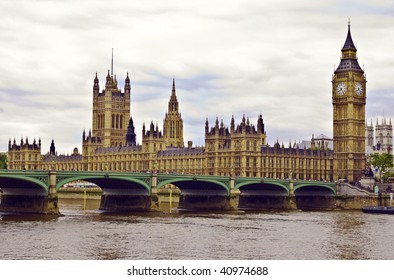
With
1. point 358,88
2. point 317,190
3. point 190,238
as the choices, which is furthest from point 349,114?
point 190,238

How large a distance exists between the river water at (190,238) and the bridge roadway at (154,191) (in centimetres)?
340

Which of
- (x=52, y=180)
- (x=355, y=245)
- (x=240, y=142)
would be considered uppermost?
(x=240, y=142)

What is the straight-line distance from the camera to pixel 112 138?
189 metres

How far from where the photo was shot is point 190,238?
1987 inches

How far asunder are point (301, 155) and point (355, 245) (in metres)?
86.9

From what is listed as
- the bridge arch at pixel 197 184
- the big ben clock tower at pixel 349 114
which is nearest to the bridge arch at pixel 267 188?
the bridge arch at pixel 197 184

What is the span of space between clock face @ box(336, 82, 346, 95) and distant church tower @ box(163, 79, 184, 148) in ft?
170

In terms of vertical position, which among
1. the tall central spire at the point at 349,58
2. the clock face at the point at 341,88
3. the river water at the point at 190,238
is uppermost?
the tall central spire at the point at 349,58

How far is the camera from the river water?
138 feet

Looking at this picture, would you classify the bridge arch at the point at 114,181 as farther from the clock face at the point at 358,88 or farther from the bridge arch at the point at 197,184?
the clock face at the point at 358,88

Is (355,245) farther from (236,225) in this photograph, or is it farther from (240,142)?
(240,142)

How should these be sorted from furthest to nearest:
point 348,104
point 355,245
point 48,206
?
point 348,104, point 48,206, point 355,245

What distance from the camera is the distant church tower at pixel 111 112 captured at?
18912 cm

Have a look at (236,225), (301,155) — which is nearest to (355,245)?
(236,225)
